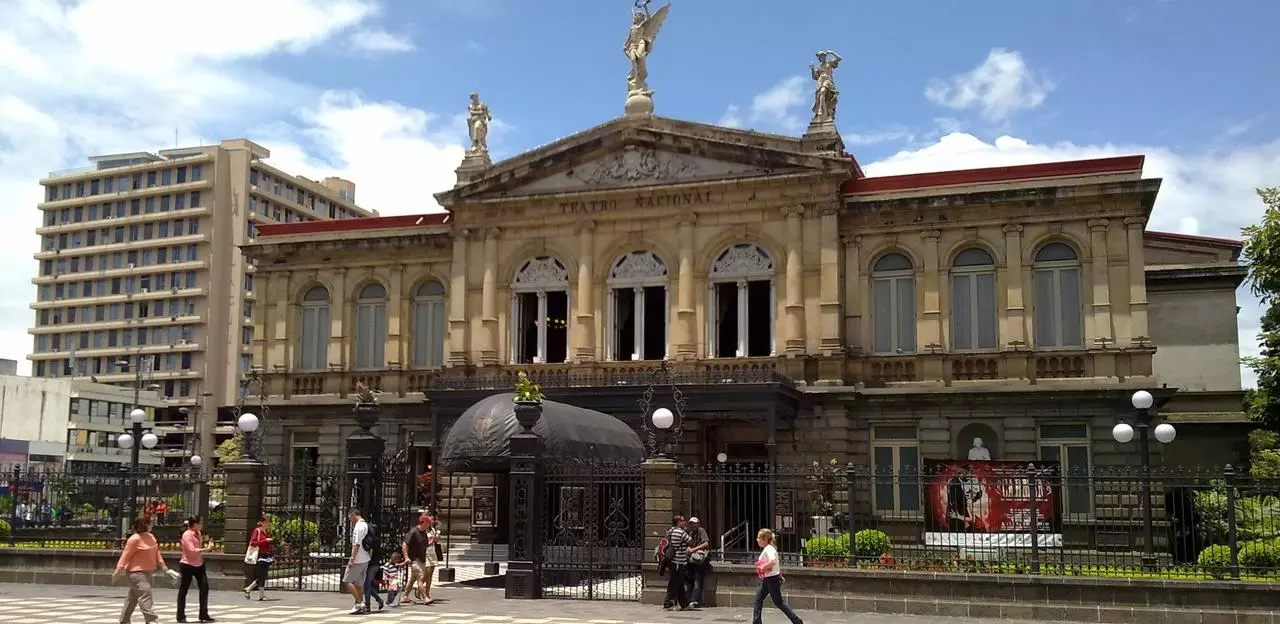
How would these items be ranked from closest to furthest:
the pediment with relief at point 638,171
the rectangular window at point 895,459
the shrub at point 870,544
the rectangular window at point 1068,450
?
the shrub at point 870,544, the rectangular window at point 1068,450, the rectangular window at point 895,459, the pediment with relief at point 638,171

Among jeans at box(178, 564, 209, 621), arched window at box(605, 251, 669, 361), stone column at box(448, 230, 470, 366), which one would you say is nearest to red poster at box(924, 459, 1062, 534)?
arched window at box(605, 251, 669, 361)

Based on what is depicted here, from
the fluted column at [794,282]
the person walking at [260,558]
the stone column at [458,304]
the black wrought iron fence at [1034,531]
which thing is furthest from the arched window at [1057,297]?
the person walking at [260,558]

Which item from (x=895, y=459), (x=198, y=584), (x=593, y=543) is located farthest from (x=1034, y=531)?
(x=895, y=459)

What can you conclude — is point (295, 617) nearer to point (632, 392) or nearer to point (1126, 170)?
point (632, 392)

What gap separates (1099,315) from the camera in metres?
32.1

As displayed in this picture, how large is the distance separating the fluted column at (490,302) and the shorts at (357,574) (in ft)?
54.5

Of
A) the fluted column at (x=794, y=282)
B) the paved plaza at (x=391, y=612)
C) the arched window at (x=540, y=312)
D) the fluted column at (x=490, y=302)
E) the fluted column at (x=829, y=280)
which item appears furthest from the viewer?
the arched window at (x=540, y=312)

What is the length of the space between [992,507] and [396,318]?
67.9 feet

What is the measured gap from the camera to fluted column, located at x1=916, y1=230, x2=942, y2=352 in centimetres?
3334

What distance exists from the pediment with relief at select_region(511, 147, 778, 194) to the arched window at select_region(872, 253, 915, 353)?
406 cm

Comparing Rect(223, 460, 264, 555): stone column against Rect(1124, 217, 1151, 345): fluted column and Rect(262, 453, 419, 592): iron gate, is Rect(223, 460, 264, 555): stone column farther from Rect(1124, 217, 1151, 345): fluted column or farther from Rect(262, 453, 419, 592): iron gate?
Rect(1124, 217, 1151, 345): fluted column

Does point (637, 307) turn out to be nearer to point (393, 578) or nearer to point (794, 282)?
point (794, 282)

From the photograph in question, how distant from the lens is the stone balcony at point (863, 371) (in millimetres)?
31938

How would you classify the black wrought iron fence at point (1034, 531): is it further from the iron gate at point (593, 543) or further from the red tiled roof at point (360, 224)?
the red tiled roof at point (360, 224)
